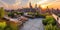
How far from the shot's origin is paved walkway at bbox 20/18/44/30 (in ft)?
33.2

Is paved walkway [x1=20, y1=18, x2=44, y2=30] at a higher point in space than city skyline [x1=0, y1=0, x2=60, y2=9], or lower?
lower

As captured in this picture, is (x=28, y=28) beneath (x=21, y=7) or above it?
beneath

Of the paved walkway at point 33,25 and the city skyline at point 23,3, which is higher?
the city skyline at point 23,3

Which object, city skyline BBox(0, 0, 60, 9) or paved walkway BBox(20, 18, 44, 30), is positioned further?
city skyline BBox(0, 0, 60, 9)

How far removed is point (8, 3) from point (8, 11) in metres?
0.45

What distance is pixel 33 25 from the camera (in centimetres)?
1071

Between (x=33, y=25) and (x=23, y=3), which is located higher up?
(x=23, y=3)

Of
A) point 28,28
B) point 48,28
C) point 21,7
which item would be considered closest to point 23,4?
point 21,7

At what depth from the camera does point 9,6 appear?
11.1 metres

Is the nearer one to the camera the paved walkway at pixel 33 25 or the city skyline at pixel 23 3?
the paved walkway at pixel 33 25

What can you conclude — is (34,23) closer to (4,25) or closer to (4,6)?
(4,6)

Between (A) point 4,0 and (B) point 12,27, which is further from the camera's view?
(A) point 4,0

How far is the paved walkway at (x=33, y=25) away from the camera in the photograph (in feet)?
33.2

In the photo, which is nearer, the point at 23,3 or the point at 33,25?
the point at 33,25
